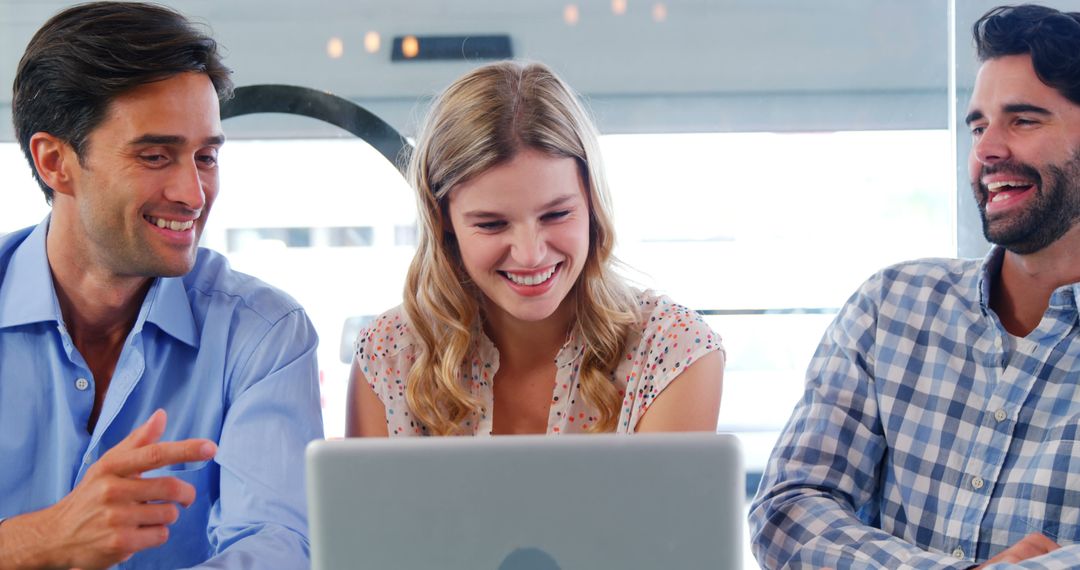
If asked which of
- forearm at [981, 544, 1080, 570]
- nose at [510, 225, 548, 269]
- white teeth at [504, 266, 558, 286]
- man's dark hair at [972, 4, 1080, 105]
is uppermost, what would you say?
man's dark hair at [972, 4, 1080, 105]

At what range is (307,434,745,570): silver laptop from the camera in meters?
0.90

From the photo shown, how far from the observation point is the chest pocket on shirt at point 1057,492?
1.51 meters

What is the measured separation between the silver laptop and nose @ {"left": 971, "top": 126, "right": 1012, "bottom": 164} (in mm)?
1078

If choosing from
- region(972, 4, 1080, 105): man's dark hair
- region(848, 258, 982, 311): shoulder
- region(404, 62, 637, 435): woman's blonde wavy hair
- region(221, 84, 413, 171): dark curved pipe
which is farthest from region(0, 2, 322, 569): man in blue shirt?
region(972, 4, 1080, 105): man's dark hair

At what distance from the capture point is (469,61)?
2.97 m

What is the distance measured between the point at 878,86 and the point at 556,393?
172 centimetres

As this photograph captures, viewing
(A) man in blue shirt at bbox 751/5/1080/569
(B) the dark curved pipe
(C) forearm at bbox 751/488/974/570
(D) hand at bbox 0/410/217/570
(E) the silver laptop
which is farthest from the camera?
(B) the dark curved pipe

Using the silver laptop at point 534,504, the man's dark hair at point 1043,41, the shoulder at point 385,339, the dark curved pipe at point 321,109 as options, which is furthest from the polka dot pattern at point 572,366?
the dark curved pipe at point 321,109

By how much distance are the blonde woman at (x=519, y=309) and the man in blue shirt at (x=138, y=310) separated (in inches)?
8.3

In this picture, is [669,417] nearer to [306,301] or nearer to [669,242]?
[669,242]

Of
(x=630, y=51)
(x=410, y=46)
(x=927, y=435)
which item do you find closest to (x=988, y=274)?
(x=927, y=435)

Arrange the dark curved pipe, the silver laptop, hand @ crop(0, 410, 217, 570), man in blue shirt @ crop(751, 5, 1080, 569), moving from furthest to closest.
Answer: the dark curved pipe, man in blue shirt @ crop(751, 5, 1080, 569), hand @ crop(0, 410, 217, 570), the silver laptop

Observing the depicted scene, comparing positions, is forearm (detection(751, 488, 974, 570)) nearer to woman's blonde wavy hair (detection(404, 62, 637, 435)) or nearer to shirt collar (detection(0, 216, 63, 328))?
woman's blonde wavy hair (detection(404, 62, 637, 435))

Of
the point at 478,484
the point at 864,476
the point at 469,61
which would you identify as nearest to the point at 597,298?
the point at 864,476
